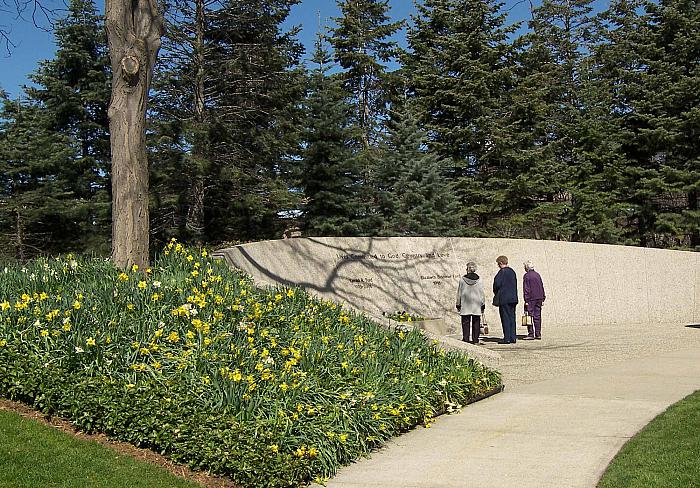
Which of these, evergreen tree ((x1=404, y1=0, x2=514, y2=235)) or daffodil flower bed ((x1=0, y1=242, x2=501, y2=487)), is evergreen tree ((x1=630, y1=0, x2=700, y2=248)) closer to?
evergreen tree ((x1=404, y1=0, x2=514, y2=235))

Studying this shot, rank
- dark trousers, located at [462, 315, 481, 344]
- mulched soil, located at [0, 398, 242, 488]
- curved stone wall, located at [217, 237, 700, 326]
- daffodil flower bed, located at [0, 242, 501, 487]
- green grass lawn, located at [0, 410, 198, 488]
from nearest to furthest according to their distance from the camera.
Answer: green grass lawn, located at [0, 410, 198, 488] → mulched soil, located at [0, 398, 242, 488] → daffodil flower bed, located at [0, 242, 501, 487] → dark trousers, located at [462, 315, 481, 344] → curved stone wall, located at [217, 237, 700, 326]

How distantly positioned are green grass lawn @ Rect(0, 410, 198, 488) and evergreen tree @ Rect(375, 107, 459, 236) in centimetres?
1575

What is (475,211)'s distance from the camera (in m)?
25.0

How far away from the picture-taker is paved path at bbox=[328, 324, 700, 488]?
16.2 feet

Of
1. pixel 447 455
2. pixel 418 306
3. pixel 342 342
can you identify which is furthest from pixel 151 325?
pixel 418 306

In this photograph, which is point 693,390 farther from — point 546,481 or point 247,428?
point 247,428

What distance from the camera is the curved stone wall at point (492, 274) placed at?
45.2ft

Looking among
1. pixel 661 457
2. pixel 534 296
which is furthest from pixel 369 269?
pixel 661 457

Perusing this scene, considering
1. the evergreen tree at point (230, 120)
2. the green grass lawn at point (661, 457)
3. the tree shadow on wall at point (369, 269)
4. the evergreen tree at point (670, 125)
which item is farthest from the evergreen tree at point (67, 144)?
the evergreen tree at point (670, 125)

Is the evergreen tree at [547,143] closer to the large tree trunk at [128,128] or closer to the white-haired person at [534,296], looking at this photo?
the white-haired person at [534,296]

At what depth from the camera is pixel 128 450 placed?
504cm

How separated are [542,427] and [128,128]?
226 inches

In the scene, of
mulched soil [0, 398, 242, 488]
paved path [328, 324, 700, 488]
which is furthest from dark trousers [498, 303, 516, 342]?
mulched soil [0, 398, 242, 488]

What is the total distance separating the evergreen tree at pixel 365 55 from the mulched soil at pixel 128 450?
20.9 meters
